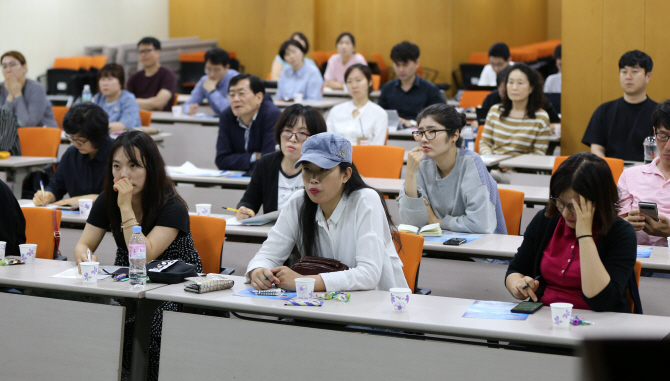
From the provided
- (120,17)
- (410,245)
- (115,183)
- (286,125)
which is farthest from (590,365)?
(120,17)

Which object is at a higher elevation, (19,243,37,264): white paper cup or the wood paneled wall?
the wood paneled wall

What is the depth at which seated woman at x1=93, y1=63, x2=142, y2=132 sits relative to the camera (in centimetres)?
665

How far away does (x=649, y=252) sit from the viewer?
122 inches

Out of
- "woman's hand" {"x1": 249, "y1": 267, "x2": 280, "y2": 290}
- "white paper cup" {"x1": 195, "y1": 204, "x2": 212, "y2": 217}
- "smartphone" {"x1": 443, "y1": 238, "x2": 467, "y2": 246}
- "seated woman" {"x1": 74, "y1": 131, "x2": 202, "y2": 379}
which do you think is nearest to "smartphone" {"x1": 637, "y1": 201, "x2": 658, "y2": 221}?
"smartphone" {"x1": 443, "y1": 238, "x2": 467, "y2": 246}

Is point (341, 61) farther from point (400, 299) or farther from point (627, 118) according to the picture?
point (400, 299)

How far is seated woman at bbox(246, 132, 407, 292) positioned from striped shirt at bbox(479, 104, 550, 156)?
3.08m

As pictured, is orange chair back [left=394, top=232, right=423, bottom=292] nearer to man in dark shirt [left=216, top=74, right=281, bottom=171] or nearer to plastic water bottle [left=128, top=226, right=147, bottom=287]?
plastic water bottle [left=128, top=226, right=147, bottom=287]

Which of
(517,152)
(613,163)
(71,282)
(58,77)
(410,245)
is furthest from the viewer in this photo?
(58,77)

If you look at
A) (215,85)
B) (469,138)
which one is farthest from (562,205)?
(215,85)

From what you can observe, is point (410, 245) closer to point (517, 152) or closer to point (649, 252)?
point (649, 252)

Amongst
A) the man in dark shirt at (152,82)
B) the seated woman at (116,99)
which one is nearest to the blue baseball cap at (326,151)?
the seated woman at (116,99)

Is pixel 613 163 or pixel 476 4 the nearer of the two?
pixel 613 163

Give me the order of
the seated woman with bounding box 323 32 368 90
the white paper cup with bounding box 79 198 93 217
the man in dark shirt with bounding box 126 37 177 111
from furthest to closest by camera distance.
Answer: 1. the seated woman with bounding box 323 32 368 90
2. the man in dark shirt with bounding box 126 37 177 111
3. the white paper cup with bounding box 79 198 93 217

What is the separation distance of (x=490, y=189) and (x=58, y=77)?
26.3ft
